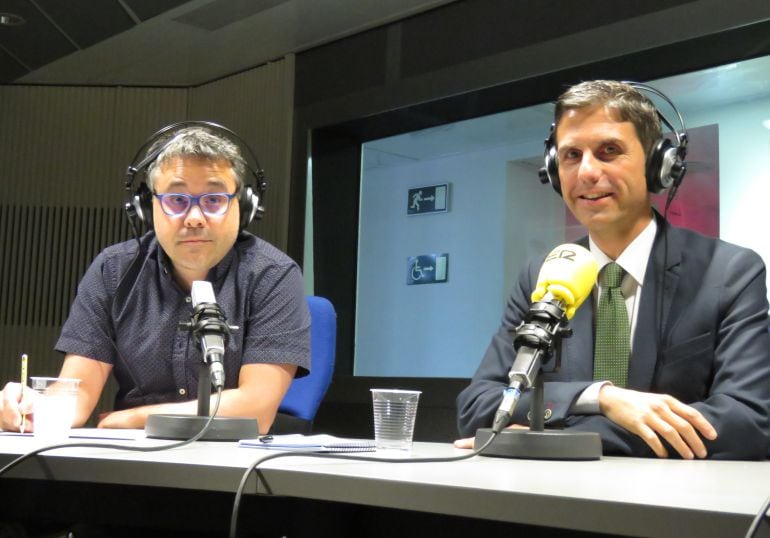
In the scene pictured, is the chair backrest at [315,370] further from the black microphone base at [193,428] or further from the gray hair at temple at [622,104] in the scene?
the gray hair at temple at [622,104]

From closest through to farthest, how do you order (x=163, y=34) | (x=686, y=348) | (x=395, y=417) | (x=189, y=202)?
(x=395, y=417) → (x=686, y=348) → (x=189, y=202) → (x=163, y=34)

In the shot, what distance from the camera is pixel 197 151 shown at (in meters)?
2.16

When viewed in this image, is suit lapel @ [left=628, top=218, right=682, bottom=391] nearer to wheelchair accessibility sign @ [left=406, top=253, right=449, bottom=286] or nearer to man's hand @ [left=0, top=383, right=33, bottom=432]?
man's hand @ [left=0, top=383, right=33, bottom=432]

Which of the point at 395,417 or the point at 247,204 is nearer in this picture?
the point at 395,417

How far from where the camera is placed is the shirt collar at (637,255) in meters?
1.81

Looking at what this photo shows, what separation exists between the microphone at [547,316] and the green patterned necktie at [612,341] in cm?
42

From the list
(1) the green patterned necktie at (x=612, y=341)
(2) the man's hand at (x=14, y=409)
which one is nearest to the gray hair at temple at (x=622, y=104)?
(1) the green patterned necktie at (x=612, y=341)

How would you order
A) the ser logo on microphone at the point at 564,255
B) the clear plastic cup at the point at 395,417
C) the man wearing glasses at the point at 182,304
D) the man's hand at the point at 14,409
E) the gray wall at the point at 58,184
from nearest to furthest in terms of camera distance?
the ser logo on microphone at the point at 564,255 < the clear plastic cup at the point at 395,417 < the man's hand at the point at 14,409 < the man wearing glasses at the point at 182,304 < the gray wall at the point at 58,184

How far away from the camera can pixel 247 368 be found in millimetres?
2061

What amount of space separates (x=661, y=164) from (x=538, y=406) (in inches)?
26.4

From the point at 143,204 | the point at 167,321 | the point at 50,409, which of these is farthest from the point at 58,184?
the point at 50,409

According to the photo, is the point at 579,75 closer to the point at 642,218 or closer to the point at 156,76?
the point at 642,218

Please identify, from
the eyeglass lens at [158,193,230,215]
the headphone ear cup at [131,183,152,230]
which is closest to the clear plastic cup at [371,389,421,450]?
the eyeglass lens at [158,193,230,215]

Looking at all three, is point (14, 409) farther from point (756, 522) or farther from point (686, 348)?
point (756, 522)
